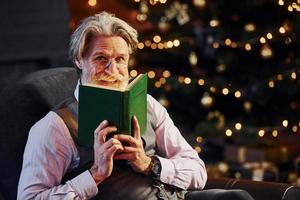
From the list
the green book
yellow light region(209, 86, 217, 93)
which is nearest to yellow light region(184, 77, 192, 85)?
yellow light region(209, 86, 217, 93)

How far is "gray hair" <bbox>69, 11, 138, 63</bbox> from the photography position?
6.70 ft

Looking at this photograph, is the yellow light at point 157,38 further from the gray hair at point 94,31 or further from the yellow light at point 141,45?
the gray hair at point 94,31

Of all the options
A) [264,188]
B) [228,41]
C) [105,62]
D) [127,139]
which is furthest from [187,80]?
[127,139]

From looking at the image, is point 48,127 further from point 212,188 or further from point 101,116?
point 212,188

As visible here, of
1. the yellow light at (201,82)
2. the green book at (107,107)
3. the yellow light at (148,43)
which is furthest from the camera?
the yellow light at (148,43)

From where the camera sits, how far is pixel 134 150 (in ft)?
6.48

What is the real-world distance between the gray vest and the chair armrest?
24 centimetres

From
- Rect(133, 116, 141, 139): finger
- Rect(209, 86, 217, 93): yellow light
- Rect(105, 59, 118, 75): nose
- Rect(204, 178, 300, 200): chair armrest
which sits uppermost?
Rect(105, 59, 118, 75): nose

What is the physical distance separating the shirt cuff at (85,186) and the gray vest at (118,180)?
0.08 m

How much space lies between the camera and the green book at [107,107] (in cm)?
187

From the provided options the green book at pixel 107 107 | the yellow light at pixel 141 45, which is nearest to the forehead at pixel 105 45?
the green book at pixel 107 107

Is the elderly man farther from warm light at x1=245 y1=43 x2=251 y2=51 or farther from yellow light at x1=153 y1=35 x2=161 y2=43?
yellow light at x1=153 y1=35 x2=161 y2=43

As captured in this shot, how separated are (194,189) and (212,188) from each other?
93 millimetres

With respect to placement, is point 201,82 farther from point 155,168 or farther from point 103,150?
point 103,150
